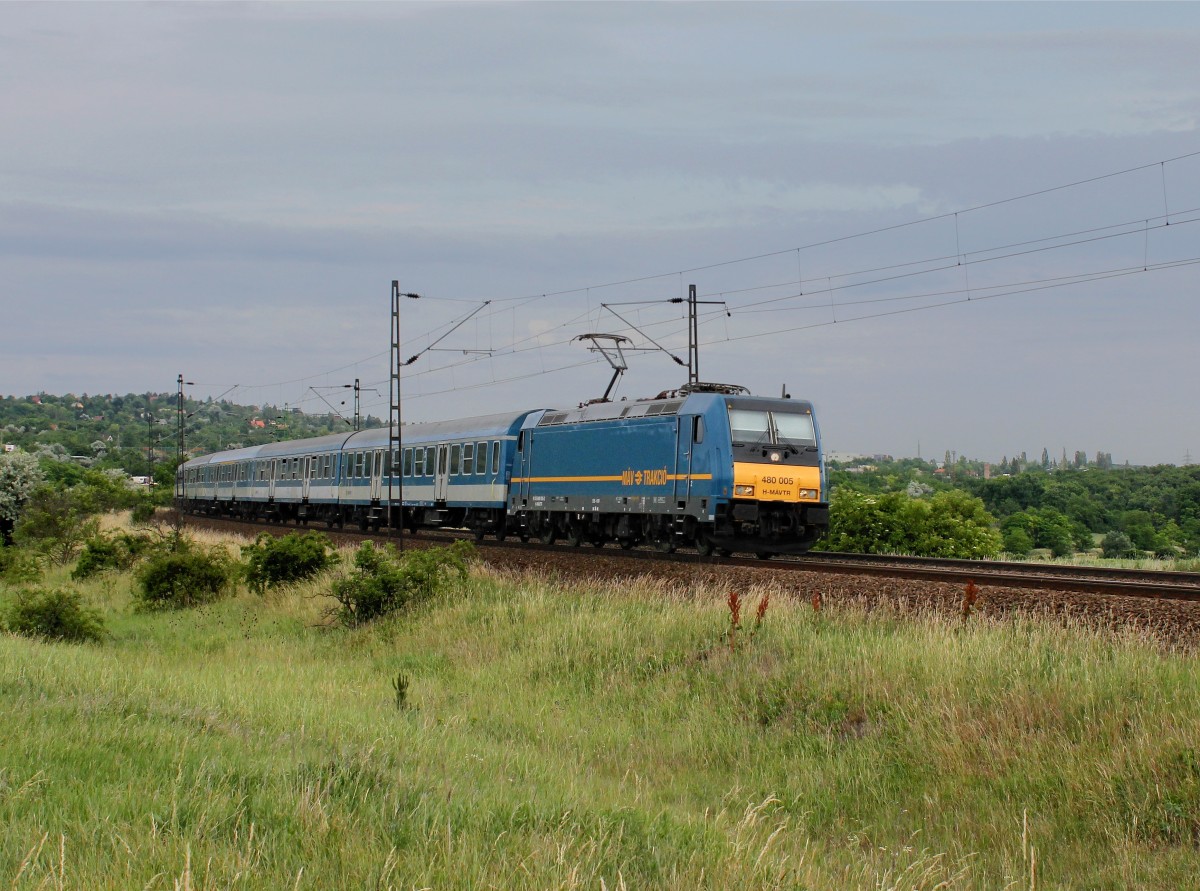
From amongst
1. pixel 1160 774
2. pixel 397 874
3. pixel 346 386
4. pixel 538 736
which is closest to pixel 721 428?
pixel 538 736

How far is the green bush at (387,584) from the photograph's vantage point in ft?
67.8

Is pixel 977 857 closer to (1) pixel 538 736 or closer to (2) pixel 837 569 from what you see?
(1) pixel 538 736

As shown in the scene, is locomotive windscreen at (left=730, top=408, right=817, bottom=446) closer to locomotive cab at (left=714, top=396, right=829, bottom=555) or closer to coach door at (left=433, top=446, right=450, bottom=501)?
locomotive cab at (left=714, top=396, right=829, bottom=555)

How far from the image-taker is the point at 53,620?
19.9m

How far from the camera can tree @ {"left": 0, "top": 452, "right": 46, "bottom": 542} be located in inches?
1983

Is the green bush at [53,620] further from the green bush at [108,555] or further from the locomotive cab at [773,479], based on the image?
the green bush at [108,555]

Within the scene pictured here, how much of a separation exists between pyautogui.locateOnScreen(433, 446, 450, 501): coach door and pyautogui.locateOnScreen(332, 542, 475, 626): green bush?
13.6 metres

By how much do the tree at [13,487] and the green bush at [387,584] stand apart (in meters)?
35.2

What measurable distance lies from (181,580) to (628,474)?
10.7 m

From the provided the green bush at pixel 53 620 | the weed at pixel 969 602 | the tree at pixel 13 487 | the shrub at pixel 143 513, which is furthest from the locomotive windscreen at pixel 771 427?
the shrub at pixel 143 513

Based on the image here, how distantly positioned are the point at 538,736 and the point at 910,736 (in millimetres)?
3783

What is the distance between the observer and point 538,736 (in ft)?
39.4

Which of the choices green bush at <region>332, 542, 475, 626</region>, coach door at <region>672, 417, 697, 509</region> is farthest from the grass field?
coach door at <region>672, 417, 697, 509</region>

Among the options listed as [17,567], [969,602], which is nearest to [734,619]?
[969,602]
